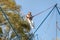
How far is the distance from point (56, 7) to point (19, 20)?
1647 mm

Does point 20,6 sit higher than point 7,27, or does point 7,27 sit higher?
point 20,6

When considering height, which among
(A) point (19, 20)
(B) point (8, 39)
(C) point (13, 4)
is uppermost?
(C) point (13, 4)

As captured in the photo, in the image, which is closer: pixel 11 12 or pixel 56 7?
pixel 56 7

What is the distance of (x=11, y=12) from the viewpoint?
7180mm

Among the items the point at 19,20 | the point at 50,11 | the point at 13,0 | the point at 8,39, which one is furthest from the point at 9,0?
the point at 50,11

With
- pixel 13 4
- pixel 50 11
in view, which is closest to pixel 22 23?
pixel 13 4

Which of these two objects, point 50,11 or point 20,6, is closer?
point 50,11

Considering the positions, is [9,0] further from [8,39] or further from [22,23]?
[8,39]

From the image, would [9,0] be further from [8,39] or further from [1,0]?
[8,39]

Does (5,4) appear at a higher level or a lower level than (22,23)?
higher

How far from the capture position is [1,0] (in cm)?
712

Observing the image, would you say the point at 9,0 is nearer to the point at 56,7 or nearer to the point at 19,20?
the point at 19,20

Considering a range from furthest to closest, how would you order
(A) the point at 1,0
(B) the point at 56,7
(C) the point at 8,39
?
(A) the point at 1,0, (C) the point at 8,39, (B) the point at 56,7

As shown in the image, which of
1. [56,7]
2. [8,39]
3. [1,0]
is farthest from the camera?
[1,0]
